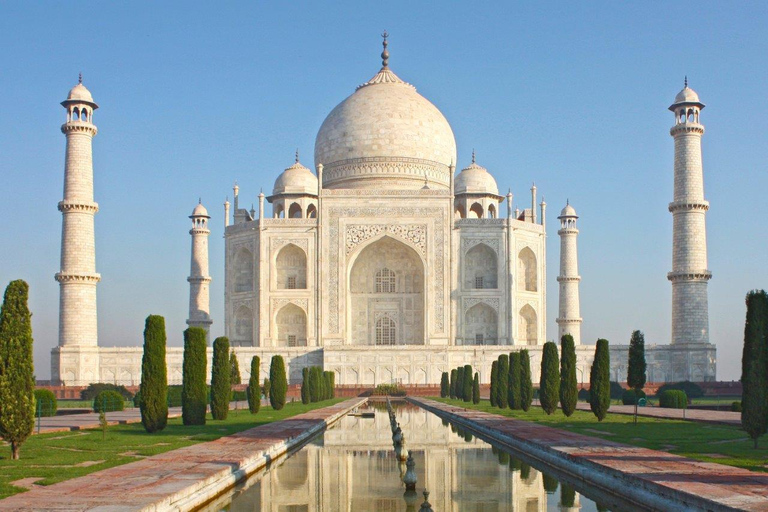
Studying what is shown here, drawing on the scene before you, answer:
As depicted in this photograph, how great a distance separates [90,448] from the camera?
31.8 feet

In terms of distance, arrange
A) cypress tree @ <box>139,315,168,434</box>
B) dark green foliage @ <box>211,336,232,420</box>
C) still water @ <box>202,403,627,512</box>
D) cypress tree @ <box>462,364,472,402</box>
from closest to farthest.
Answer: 1. still water @ <box>202,403,627,512</box>
2. cypress tree @ <box>139,315,168,434</box>
3. dark green foliage @ <box>211,336,232,420</box>
4. cypress tree @ <box>462,364,472,402</box>

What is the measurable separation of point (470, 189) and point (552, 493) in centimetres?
2800

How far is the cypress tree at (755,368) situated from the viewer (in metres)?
9.56

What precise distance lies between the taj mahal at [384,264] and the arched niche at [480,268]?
5cm

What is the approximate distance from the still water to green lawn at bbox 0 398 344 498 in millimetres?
1310

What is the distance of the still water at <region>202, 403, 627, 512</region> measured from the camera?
6.53 meters

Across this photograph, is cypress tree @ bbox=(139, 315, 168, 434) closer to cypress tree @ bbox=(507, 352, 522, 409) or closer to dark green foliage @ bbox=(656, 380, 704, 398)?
cypress tree @ bbox=(507, 352, 522, 409)

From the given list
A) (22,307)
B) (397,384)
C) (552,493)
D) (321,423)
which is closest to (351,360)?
(397,384)

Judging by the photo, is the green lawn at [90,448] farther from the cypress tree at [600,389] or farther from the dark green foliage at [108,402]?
the cypress tree at [600,389]

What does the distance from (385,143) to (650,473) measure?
28.4 m

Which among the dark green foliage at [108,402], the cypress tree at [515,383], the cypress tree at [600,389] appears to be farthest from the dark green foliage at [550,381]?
the dark green foliage at [108,402]

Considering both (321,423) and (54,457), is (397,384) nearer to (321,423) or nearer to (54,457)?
(321,423)

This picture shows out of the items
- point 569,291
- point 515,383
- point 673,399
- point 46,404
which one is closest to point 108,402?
point 46,404

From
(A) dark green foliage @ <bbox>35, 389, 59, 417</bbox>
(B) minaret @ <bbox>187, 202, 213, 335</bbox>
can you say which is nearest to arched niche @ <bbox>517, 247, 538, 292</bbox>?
(B) minaret @ <bbox>187, 202, 213, 335</bbox>
